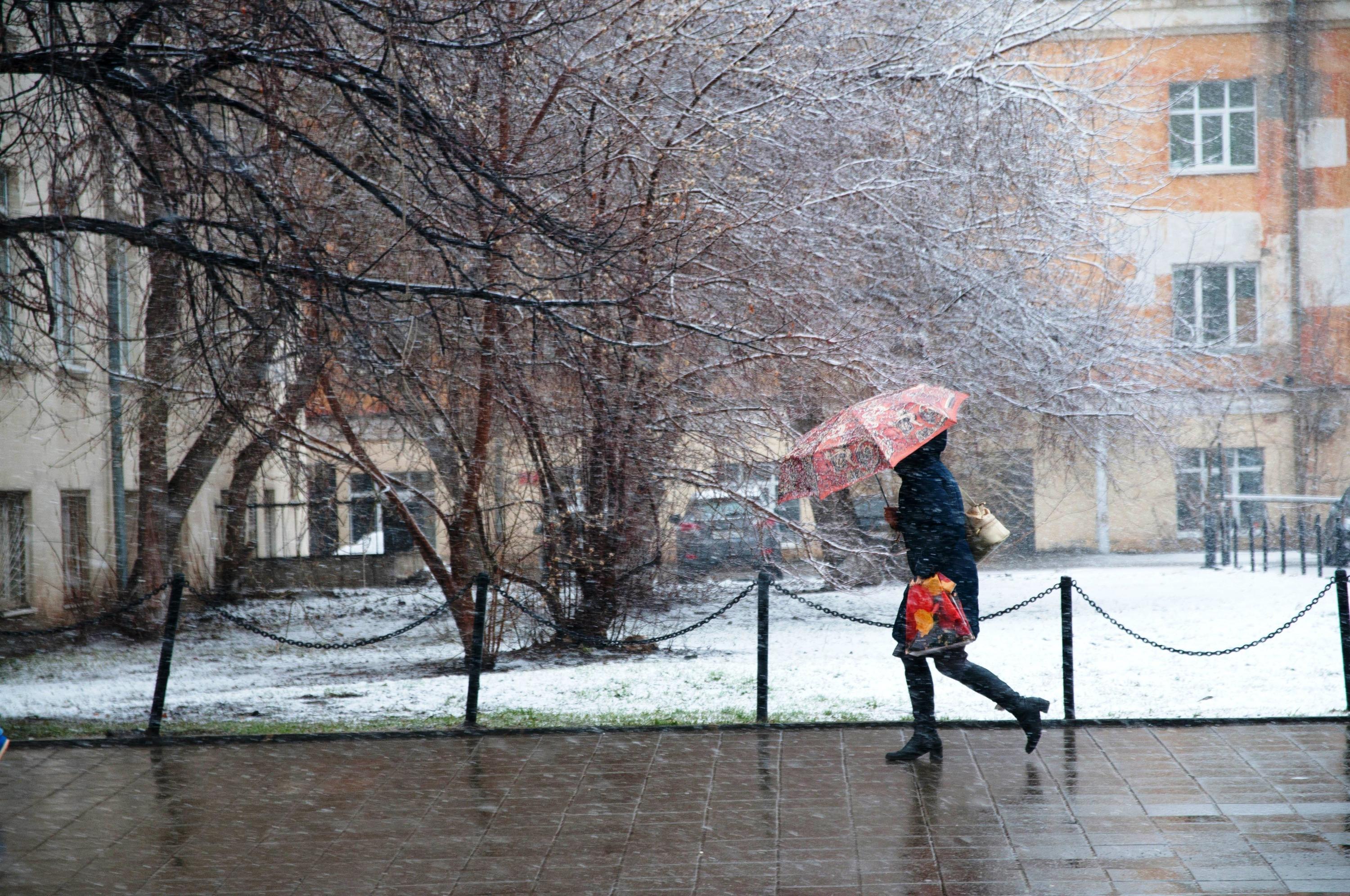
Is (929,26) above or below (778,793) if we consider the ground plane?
above

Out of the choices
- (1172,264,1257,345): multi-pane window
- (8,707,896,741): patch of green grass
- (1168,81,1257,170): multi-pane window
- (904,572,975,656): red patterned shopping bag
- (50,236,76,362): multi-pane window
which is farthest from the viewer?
(1168,81,1257,170): multi-pane window

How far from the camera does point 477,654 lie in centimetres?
812

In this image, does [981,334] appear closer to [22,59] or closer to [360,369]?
[360,369]

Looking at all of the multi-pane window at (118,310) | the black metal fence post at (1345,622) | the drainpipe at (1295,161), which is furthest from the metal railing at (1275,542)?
the multi-pane window at (118,310)

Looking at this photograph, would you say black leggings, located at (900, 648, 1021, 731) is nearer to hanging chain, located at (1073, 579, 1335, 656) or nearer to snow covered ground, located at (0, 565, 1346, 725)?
hanging chain, located at (1073, 579, 1335, 656)

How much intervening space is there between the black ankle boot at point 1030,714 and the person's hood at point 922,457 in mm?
1321

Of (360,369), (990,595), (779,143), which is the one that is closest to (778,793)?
(360,369)

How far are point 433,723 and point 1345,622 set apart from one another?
19.2 feet

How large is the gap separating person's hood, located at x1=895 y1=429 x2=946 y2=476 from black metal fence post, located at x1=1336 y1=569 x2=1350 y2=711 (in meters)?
2.85

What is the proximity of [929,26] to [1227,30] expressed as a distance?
714cm

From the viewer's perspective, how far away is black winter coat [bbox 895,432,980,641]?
6.25 metres

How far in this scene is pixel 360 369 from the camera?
997cm

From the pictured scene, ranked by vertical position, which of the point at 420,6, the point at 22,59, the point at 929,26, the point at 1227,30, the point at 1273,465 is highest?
the point at 1227,30

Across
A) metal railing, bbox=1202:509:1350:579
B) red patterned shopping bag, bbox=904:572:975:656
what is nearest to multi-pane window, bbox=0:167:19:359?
red patterned shopping bag, bbox=904:572:975:656
